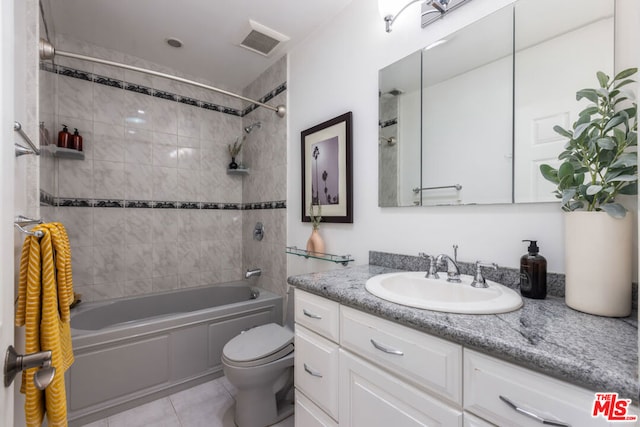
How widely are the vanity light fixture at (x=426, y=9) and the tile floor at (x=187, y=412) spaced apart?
7.57 feet

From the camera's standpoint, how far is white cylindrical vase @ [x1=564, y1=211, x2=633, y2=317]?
756mm

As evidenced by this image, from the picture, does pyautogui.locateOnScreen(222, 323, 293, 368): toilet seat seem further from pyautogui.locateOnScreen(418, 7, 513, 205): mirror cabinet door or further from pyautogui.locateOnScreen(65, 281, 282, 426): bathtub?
pyautogui.locateOnScreen(418, 7, 513, 205): mirror cabinet door

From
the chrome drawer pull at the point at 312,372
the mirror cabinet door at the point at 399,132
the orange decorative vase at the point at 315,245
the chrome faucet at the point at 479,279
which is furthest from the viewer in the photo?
the orange decorative vase at the point at 315,245

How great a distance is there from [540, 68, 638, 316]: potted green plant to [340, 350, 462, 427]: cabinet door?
0.52m

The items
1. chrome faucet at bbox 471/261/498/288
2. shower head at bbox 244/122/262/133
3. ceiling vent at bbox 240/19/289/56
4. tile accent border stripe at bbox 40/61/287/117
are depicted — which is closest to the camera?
chrome faucet at bbox 471/261/498/288

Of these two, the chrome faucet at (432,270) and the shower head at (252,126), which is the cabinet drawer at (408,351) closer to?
the chrome faucet at (432,270)

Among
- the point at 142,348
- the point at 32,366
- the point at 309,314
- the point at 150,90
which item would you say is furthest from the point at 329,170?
the point at 150,90

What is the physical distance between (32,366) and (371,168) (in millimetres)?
1508

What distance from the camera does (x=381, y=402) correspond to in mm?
886

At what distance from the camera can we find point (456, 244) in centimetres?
124

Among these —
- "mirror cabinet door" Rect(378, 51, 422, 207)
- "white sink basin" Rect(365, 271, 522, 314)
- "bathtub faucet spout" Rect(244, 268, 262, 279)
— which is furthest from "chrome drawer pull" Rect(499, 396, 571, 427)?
"bathtub faucet spout" Rect(244, 268, 262, 279)

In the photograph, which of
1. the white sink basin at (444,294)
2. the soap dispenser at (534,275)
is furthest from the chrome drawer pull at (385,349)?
the soap dispenser at (534,275)

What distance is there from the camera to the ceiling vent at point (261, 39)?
2010 mm

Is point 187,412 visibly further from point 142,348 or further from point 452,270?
point 452,270
